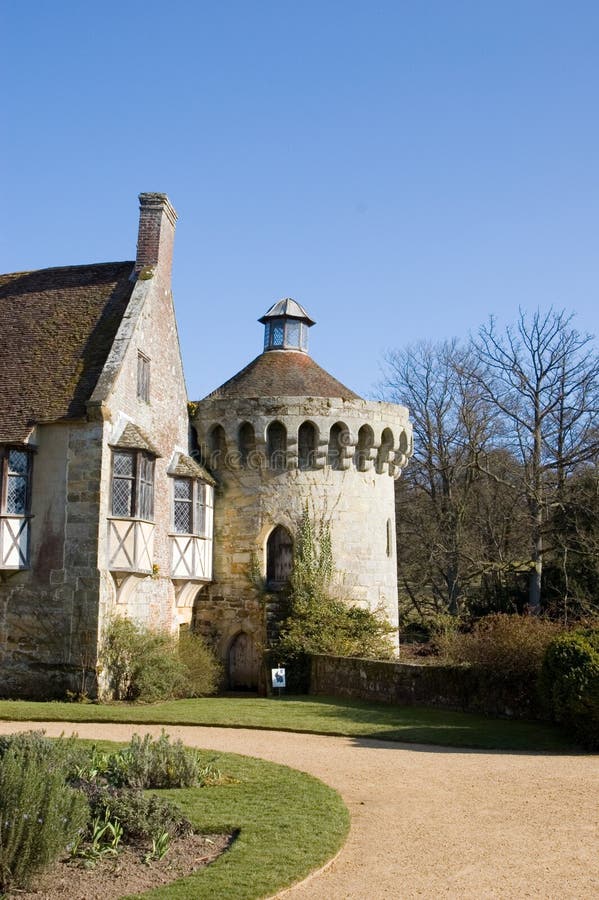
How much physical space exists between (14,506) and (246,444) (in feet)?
21.8

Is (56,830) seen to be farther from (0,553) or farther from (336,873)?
(0,553)

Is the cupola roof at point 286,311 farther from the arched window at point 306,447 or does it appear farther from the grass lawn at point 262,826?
the grass lawn at point 262,826

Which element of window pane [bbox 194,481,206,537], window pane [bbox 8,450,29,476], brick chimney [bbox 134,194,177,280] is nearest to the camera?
window pane [bbox 8,450,29,476]

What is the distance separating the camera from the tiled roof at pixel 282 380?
922 inches

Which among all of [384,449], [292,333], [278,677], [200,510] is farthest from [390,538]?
[292,333]

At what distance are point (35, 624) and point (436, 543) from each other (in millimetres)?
17974

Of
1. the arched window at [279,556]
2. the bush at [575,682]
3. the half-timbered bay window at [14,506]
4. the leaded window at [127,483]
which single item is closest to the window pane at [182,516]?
the leaded window at [127,483]

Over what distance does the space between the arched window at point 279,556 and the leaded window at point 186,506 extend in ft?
9.64

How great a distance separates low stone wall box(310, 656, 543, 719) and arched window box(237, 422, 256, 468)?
572 cm

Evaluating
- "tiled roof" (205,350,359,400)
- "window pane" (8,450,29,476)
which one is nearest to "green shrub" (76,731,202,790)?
"window pane" (8,450,29,476)

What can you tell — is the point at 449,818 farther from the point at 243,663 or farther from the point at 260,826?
the point at 243,663

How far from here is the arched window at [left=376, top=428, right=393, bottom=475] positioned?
23.4 meters

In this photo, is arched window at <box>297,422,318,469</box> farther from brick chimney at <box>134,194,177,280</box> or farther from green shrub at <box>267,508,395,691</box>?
brick chimney at <box>134,194,177,280</box>

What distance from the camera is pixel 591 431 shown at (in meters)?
28.6
